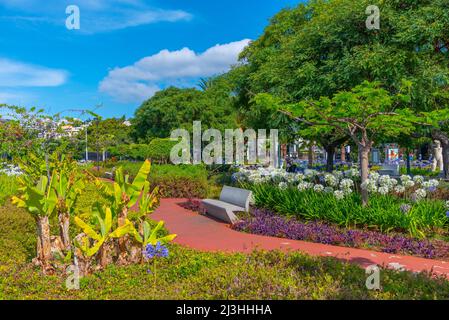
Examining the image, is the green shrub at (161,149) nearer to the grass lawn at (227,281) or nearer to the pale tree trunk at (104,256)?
the grass lawn at (227,281)

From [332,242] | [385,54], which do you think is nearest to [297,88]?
[385,54]

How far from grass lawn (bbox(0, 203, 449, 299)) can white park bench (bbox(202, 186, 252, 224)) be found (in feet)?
12.0

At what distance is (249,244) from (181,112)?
1031 inches

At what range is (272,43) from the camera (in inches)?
854

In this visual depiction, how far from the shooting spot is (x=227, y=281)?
415 centimetres

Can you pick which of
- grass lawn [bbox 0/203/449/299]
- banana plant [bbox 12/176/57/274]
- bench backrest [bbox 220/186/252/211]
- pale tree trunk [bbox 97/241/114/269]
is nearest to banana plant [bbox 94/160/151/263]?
pale tree trunk [bbox 97/241/114/269]

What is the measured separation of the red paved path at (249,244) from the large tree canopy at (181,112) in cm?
2135

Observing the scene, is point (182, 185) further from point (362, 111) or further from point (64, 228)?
point (64, 228)

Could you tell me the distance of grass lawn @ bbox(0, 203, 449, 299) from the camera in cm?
386

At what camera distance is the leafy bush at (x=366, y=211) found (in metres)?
7.65

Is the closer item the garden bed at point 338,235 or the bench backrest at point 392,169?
the garden bed at point 338,235

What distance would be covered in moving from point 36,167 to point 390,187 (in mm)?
8550

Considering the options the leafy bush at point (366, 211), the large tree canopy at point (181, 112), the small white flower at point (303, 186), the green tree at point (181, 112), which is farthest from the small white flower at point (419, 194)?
the large tree canopy at point (181, 112)
